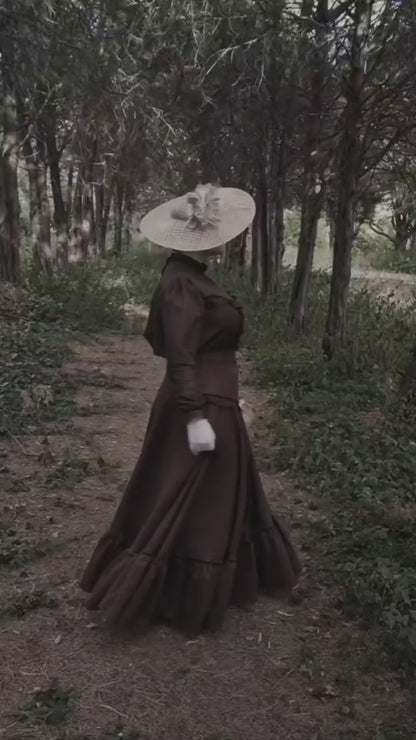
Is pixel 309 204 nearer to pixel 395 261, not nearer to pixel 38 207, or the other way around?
pixel 38 207

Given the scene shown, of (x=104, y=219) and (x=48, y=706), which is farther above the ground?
→ (x=48, y=706)

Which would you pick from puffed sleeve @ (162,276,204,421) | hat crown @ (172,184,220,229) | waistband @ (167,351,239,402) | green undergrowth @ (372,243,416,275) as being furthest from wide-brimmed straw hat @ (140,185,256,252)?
green undergrowth @ (372,243,416,275)

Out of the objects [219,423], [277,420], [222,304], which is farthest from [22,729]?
[277,420]

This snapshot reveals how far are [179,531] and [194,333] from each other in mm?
953

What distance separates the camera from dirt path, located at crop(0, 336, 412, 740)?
2967 mm

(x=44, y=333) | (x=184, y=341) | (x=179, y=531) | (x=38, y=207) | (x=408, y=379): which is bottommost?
(x=44, y=333)

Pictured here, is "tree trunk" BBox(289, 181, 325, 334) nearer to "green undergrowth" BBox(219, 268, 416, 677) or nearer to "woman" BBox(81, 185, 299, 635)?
"green undergrowth" BBox(219, 268, 416, 677)

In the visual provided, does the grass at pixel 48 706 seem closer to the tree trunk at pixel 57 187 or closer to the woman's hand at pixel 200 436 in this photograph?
the woman's hand at pixel 200 436

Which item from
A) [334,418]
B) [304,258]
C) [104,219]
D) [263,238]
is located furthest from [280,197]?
[104,219]

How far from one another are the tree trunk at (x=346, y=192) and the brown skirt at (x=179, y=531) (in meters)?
6.05

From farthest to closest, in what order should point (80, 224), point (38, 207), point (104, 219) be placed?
point (104, 219) < point (80, 224) < point (38, 207)

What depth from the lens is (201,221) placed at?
346 cm

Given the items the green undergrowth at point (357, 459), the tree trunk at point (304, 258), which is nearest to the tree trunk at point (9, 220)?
the green undergrowth at point (357, 459)

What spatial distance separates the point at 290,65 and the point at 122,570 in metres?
6.78
